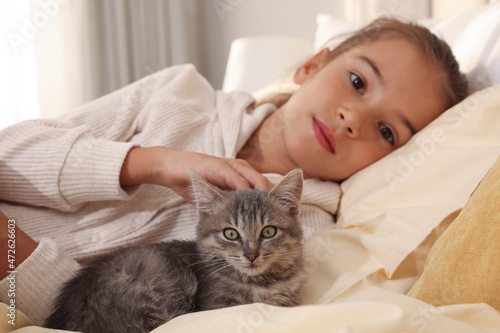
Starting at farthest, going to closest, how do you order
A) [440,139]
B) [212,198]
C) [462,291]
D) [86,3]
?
1. [86,3]
2. [440,139]
3. [212,198]
4. [462,291]

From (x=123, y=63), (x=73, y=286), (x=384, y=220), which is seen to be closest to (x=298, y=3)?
(x=123, y=63)

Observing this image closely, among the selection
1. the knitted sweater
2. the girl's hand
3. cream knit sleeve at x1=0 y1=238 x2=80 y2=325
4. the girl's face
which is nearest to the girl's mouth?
→ the girl's face

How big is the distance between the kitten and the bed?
10cm

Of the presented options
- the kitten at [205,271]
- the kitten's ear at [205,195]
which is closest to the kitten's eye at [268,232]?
the kitten at [205,271]

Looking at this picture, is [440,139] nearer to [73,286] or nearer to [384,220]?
[384,220]

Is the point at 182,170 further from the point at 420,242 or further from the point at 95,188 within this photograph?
the point at 420,242

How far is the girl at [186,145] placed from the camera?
4.18ft

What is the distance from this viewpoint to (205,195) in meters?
1.15

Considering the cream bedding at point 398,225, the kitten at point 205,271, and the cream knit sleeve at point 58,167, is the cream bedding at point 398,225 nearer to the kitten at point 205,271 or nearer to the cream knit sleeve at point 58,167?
the kitten at point 205,271

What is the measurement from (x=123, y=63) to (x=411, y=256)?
2660mm

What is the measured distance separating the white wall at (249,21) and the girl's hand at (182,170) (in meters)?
2.26

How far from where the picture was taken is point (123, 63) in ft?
10.5

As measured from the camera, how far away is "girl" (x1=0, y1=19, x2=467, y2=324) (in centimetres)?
128

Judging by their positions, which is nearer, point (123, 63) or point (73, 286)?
point (73, 286)
